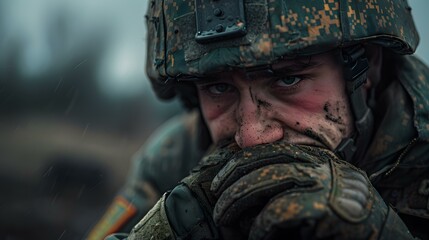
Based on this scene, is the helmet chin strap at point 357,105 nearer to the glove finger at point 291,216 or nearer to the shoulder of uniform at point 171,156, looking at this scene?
the glove finger at point 291,216

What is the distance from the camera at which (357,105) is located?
2.01 meters

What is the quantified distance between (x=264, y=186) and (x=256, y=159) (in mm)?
126

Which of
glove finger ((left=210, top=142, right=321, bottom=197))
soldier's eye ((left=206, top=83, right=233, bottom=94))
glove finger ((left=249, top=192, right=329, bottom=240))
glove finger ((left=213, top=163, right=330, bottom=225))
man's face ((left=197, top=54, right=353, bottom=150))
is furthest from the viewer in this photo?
soldier's eye ((left=206, top=83, right=233, bottom=94))

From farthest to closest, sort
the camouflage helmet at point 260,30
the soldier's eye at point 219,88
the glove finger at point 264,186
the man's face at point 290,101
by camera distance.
A: the soldier's eye at point 219,88 → the man's face at point 290,101 → the camouflage helmet at point 260,30 → the glove finger at point 264,186

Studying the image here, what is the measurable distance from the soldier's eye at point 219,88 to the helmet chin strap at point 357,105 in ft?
1.20

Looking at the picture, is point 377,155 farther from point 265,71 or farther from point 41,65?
point 41,65

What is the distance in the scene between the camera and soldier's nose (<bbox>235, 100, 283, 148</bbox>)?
5.97 ft

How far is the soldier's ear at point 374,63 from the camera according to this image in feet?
Result: 6.98

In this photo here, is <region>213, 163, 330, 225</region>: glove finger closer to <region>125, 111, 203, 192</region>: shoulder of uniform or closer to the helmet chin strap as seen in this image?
the helmet chin strap

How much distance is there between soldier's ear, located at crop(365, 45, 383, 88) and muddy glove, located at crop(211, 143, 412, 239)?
0.61 m

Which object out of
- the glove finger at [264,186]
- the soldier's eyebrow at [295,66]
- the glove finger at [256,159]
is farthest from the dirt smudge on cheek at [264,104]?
the glove finger at [264,186]

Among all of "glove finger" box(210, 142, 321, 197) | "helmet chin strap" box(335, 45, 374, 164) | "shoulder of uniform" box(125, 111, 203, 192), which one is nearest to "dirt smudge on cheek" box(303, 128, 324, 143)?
"helmet chin strap" box(335, 45, 374, 164)

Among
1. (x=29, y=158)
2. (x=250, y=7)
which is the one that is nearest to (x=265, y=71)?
(x=250, y=7)

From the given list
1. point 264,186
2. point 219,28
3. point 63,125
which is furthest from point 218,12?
point 63,125
